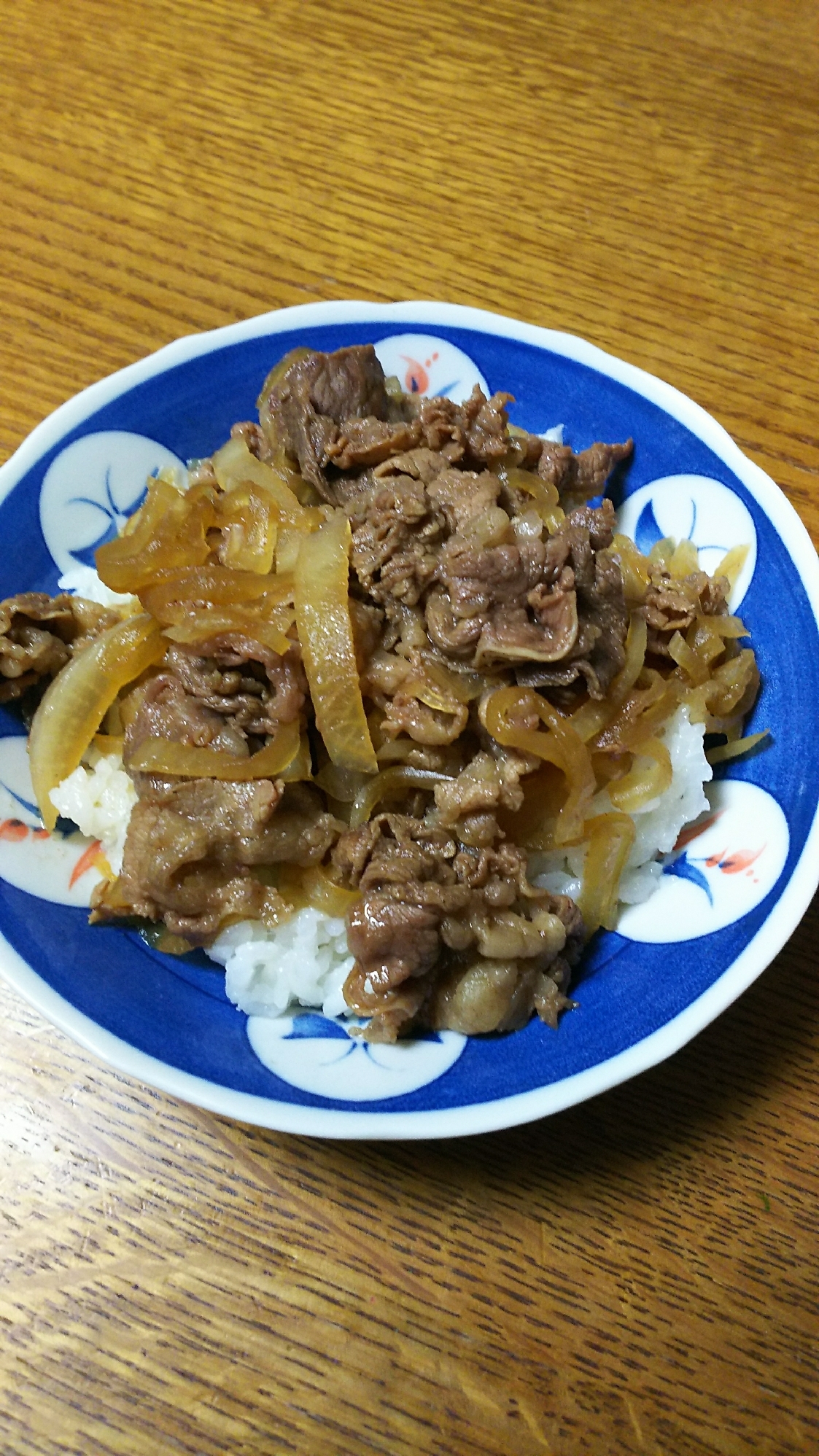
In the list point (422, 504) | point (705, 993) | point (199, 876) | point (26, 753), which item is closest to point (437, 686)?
point (422, 504)

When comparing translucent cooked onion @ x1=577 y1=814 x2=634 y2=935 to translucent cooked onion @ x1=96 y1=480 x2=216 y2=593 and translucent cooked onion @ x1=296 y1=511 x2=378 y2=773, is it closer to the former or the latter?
translucent cooked onion @ x1=296 y1=511 x2=378 y2=773

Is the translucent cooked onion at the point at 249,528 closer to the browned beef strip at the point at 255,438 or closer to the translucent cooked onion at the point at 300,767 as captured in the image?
the browned beef strip at the point at 255,438

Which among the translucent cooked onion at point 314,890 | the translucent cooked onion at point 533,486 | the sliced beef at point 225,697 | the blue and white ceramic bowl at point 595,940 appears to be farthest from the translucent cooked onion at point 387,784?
the translucent cooked onion at point 533,486

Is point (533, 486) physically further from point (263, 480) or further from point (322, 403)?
point (263, 480)

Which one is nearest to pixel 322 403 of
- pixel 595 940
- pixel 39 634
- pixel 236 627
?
pixel 236 627

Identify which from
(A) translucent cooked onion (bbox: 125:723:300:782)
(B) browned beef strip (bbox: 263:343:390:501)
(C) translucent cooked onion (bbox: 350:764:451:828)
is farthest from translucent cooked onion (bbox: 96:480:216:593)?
(C) translucent cooked onion (bbox: 350:764:451:828)

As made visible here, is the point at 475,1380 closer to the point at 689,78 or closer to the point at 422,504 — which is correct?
the point at 422,504
